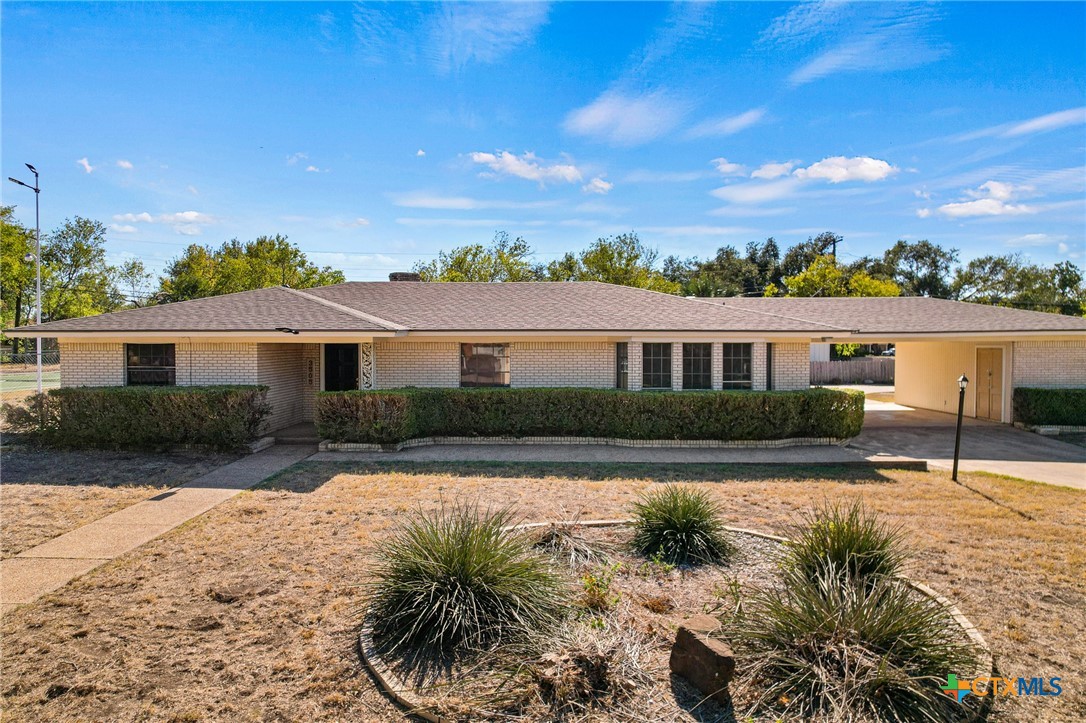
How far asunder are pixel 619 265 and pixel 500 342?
28514 millimetres

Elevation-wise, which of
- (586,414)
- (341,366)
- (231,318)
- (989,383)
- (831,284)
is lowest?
(586,414)

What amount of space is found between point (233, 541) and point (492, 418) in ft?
23.0

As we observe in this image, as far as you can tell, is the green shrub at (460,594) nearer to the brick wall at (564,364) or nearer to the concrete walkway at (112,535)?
the concrete walkway at (112,535)

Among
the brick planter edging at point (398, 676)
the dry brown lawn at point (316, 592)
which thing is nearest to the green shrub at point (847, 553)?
the brick planter edging at point (398, 676)

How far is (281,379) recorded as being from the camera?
1394cm

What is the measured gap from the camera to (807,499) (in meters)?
8.26

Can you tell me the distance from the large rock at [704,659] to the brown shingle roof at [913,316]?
1361 cm

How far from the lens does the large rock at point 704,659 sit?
3318mm

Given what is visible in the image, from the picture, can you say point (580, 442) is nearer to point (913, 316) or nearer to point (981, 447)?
point (981, 447)

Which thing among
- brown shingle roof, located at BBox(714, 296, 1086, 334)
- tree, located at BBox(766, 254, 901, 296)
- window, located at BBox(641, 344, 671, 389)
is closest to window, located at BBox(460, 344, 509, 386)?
window, located at BBox(641, 344, 671, 389)

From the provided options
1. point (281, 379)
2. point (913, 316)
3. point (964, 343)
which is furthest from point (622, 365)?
point (964, 343)

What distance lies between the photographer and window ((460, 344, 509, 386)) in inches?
556

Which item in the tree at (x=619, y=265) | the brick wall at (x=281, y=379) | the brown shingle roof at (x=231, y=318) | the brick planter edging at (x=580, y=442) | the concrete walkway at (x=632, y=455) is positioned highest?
the tree at (x=619, y=265)

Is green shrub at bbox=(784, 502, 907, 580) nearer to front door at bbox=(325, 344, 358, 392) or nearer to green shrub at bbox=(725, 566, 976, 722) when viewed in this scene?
green shrub at bbox=(725, 566, 976, 722)
